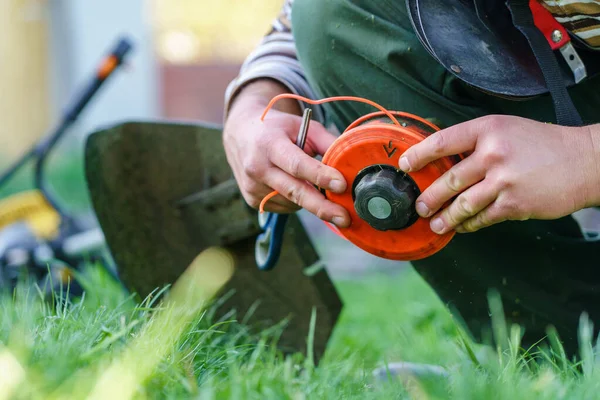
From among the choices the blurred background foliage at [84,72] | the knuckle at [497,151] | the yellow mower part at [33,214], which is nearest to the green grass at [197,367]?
the knuckle at [497,151]

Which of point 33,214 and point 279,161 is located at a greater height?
point 279,161

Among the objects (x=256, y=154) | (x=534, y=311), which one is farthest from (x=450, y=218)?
(x=534, y=311)

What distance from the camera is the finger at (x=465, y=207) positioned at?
121cm

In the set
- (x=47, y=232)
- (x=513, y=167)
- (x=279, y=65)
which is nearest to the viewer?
(x=513, y=167)

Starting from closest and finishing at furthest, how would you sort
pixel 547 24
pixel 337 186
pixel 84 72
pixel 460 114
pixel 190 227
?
pixel 337 186 < pixel 547 24 < pixel 460 114 < pixel 190 227 < pixel 84 72

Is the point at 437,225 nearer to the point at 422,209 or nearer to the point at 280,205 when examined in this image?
the point at 422,209

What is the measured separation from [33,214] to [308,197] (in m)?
1.45

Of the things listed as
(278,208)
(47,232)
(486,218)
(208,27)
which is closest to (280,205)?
(278,208)

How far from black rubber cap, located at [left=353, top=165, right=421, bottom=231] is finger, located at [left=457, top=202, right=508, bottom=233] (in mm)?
81

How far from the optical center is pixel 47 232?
247 cm

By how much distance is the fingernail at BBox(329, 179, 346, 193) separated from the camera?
1301mm

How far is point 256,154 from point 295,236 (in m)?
0.50

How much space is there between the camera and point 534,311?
1.67 metres

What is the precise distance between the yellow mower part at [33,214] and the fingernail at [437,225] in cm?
150
